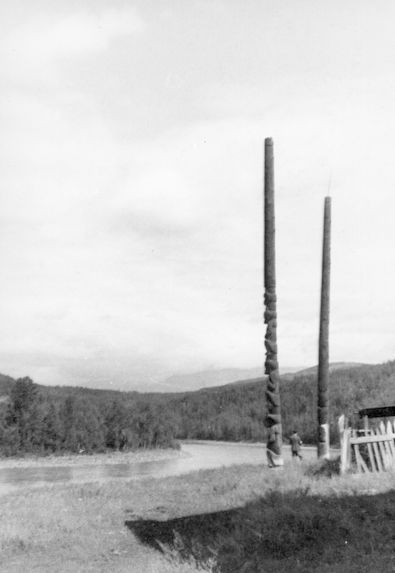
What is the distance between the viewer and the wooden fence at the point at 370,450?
1602 cm

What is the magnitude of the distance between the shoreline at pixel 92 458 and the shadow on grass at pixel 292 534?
61304 millimetres

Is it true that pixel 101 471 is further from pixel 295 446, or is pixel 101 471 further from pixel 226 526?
pixel 226 526

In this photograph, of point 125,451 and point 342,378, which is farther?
point 342,378

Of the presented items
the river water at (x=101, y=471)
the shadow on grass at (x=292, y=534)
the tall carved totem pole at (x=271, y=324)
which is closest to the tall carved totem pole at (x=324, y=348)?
the tall carved totem pole at (x=271, y=324)

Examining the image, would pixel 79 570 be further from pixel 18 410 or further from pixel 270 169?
pixel 18 410

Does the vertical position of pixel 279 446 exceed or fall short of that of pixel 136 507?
it exceeds it

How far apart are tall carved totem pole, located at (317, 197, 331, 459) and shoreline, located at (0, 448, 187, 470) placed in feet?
179

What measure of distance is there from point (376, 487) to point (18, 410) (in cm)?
8606

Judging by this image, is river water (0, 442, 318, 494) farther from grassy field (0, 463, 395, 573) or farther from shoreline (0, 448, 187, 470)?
grassy field (0, 463, 395, 573)

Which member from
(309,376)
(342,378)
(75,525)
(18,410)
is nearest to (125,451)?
(18,410)

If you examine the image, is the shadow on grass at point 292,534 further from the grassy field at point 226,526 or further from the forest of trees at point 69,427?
the forest of trees at point 69,427

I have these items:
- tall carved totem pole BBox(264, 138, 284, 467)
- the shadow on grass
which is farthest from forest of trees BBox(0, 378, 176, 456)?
the shadow on grass

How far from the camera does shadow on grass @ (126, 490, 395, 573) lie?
946cm

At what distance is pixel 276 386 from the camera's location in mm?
19391
